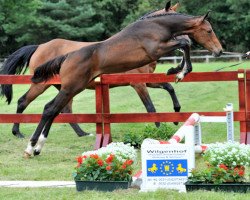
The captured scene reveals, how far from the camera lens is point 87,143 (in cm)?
1230

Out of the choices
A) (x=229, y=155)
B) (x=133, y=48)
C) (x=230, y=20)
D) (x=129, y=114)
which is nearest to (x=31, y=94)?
(x=129, y=114)

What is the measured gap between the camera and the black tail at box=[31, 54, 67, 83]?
9.98m

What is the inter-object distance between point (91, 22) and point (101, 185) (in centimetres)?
5485

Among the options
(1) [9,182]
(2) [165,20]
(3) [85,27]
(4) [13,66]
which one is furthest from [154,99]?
(3) [85,27]

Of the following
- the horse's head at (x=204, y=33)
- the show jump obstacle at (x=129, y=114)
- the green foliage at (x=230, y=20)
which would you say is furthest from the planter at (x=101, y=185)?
the green foliage at (x=230, y=20)

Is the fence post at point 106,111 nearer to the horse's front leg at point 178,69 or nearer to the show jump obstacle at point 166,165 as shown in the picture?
the horse's front leg at point 178,69

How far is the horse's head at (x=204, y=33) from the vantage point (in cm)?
972

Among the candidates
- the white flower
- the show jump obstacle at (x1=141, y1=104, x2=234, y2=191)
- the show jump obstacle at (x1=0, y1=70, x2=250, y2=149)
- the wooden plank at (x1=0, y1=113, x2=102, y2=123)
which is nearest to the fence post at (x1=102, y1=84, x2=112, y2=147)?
the show jump obstacle at (x1=0, y1=70, x2=250, y2=149)

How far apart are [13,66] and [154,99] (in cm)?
833

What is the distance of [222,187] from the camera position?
277 inches

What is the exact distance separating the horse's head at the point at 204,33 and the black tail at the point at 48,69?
207cm

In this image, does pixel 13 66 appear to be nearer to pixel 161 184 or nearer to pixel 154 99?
pixel 161 184

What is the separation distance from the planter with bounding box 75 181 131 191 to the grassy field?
10cm

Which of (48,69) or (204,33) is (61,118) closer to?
(48,69)
